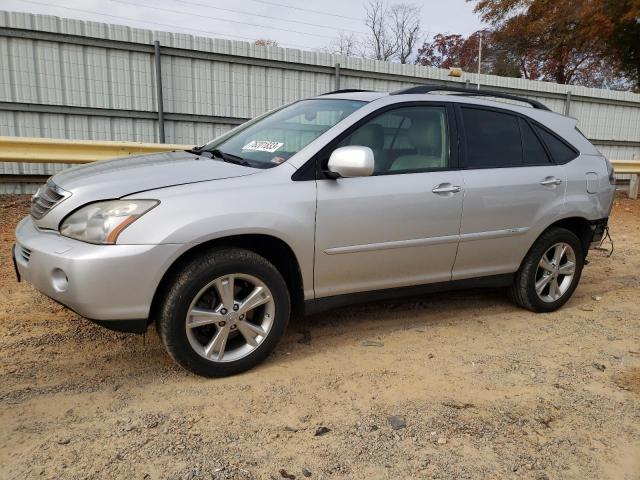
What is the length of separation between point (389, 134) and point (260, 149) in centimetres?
90

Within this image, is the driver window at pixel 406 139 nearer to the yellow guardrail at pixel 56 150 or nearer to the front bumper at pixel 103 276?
the front bumper at pixel 103 276

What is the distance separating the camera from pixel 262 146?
3822 millimetres

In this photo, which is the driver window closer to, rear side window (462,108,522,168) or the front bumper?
rear side window (462,108,522,168)

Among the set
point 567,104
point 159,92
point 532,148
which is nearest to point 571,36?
point 567,104

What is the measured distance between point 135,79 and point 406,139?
6085mm

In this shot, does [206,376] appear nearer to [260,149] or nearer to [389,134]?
[260,149]

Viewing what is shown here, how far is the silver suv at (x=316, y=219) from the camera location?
298cm

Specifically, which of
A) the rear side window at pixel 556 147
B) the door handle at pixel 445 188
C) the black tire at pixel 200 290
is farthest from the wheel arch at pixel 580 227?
the black tire at pixel 200 290

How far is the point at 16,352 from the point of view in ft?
11.5

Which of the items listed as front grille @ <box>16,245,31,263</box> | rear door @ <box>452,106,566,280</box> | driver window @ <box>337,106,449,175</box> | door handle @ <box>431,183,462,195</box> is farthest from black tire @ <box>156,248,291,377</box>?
rear door @ <box>452,106,566,280</box>

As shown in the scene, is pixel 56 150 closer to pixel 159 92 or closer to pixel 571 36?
pixel 159 92

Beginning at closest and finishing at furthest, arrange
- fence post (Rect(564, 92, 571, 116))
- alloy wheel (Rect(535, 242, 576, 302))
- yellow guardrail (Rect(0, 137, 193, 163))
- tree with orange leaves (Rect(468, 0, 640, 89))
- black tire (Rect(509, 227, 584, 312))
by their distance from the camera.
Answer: black tire (Rect(509, 227, 584, 312))
alloy wheel (Rect(535, 242, 576, 302))
yellow guardrail (Rect(0, 137, 193, 163))
fence post (Rect(564, 92, 571, 116))
tree with orange leaves (Rect(468, 0, 640, 89))

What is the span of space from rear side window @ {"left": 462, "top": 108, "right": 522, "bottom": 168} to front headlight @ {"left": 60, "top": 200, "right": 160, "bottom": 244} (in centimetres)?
241

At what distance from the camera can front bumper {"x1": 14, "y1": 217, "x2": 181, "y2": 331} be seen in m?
2.86
